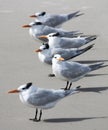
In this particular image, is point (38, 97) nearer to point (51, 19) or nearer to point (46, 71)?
point (46, 71)

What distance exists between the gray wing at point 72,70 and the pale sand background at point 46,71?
26cm

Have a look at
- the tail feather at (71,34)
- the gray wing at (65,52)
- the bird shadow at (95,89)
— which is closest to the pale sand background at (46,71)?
the bird shadow at (95,89)

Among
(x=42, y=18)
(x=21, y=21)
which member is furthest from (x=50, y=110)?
(x=21, y=21)

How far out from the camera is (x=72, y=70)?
9570 mm

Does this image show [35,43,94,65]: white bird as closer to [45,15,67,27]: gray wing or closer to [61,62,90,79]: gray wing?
[61,62,90,79]: gray wing

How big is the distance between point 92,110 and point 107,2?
6.98 m

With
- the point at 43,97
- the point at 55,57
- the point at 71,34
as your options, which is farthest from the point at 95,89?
the point at 71,34

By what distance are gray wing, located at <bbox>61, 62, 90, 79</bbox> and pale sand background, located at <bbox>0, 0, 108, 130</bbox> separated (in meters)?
0.26

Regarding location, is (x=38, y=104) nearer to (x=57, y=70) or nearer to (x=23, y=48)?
(x=57, y=70)

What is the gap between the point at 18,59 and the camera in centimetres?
1120

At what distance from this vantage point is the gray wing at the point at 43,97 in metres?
8.31

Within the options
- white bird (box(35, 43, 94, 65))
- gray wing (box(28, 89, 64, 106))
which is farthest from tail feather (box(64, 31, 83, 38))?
gray wing (box(28, 89, 64, 106))

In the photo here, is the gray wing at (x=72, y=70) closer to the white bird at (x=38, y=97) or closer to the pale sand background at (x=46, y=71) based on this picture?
the pale sand background at (x=46, y=71)

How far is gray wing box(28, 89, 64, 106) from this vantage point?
831 cm
